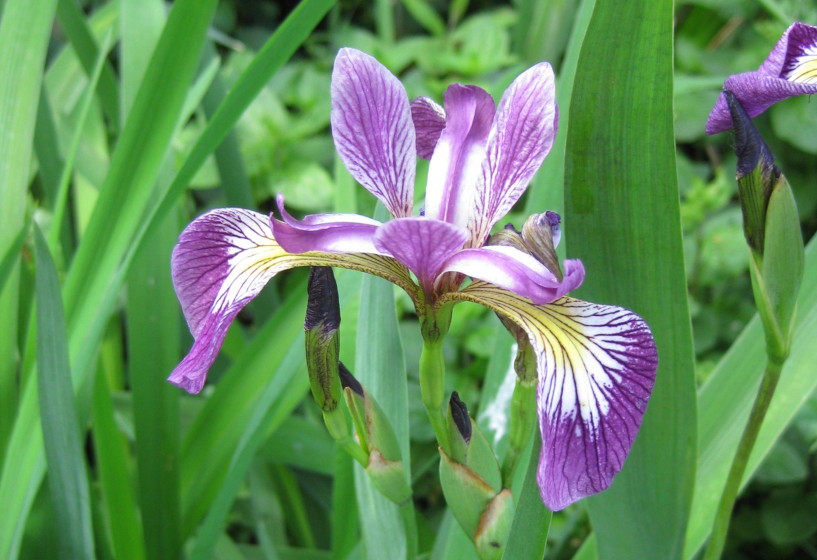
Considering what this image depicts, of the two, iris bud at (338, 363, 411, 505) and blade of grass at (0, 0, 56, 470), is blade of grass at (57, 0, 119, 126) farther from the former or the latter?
iris bud at (338, 363, 411, 505)

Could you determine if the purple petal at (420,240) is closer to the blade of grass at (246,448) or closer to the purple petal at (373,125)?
the purple petal at (373,125)

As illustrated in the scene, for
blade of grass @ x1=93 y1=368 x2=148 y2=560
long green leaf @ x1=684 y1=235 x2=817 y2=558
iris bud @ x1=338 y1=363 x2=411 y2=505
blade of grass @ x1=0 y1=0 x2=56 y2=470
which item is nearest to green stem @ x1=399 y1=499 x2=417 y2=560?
iris bud @ x1=338 y1=363 x2=411 y2=505

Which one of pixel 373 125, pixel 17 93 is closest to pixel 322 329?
pixel 373 125

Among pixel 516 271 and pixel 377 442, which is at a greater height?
pixel 516 271

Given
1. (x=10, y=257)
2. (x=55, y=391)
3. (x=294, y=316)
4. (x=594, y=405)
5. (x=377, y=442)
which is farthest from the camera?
(x=294, y=316)

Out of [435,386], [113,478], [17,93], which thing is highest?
[17,93]

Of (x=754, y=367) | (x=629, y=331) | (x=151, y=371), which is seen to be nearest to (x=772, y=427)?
(x=754, y=367)

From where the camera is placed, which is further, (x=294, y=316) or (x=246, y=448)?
(x=294, y=316)

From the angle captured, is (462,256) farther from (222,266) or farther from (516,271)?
(222,266)
